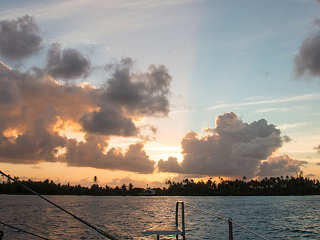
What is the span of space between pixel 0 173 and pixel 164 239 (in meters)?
35.5

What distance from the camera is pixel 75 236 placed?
41906mm

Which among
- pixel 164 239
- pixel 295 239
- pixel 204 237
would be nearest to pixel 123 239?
pixel 164 239

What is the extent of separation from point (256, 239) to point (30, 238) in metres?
28.4

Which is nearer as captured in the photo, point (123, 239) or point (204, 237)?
point (123, 239)

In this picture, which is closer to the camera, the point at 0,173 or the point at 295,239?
the point at 0,173

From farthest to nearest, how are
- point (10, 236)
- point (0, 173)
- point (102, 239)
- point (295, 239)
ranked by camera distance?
point (295, 239) < point (10, 236) < point (102, 239) < point (0, 173)

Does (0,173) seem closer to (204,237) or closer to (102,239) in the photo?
(102,239)

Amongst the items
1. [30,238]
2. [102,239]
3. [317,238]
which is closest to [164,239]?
[102,239]

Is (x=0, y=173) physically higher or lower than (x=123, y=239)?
higher

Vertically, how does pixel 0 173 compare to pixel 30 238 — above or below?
above

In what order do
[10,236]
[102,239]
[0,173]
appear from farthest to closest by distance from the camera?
[10,236] < [102,239] < [0,173]

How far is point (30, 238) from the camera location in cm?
3922

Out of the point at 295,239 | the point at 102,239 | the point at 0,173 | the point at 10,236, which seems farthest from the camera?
the point at 295,239

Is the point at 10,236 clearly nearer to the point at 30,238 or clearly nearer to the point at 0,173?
the point at 30,238
